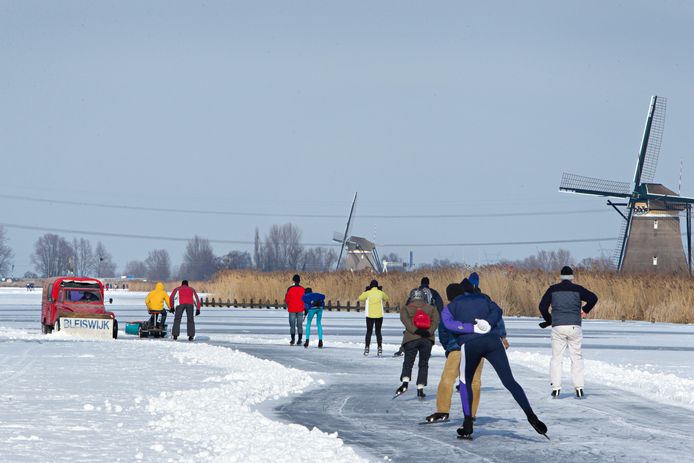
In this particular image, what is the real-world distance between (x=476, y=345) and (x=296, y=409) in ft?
13.1

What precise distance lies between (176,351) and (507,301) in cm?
3476

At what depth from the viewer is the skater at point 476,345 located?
12.7m

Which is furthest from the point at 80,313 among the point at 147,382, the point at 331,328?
the point at 147,382

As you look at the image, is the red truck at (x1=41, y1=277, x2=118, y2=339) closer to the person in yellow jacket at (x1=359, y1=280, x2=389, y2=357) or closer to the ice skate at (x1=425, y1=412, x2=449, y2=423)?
the person in yellow jacket at (x1=359, y1=280, x2=389, y2=357)

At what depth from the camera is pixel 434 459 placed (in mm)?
11258

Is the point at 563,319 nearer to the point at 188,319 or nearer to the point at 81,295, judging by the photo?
A: the point at 188,319

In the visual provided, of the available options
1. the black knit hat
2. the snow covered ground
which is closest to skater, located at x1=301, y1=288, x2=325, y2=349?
the snow covered ground

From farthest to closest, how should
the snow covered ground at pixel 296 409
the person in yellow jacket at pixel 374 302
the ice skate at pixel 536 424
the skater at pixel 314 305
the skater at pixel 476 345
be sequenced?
the skater at pixel 314 305, the person in yellow jacket at pixel 374 302, the skater at pixel 476 345, the ice skate at pixel 536 424, the snow covered ground at pixel 296 409

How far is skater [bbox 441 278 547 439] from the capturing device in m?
12.7

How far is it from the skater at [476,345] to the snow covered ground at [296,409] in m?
0.37

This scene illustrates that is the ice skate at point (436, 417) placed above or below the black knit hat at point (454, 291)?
below

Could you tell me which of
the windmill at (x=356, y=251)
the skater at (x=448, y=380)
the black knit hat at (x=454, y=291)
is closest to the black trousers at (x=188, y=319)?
the skater at (x=448, y=380)

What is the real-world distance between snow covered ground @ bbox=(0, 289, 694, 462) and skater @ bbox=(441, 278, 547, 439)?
371mm

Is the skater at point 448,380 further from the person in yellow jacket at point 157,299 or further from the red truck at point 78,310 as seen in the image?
the red truck at point 78,310
